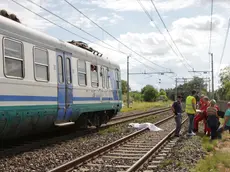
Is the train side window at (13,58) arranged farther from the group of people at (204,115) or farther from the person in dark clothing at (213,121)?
the person in dark clothing at (213,121)

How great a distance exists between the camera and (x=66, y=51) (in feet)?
44.3

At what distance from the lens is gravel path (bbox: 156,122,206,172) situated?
9.08 m

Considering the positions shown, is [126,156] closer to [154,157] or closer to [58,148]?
[154,157]

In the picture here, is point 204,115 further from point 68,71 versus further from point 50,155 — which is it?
point 50,155

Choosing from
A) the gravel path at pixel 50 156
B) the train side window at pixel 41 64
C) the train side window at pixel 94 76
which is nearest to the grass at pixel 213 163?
the gravel path at pixel 50 156

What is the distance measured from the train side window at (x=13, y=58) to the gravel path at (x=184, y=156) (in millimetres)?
4328

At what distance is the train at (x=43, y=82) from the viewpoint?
391 inches

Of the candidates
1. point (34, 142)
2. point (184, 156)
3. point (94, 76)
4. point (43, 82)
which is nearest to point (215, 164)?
point (184, 156)

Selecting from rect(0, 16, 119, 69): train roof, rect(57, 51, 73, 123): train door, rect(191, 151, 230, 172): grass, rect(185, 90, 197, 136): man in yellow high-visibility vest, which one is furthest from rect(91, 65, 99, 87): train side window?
rect(191, 151, 230, 172): grass

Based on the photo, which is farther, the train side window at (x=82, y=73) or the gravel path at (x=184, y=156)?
the train side window at (x=82, y=73)

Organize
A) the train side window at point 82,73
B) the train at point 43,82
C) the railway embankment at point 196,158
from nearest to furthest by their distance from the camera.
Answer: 1. the railway embankment at point 196,158
2. the train at point 43,82
3. the train side window at point 82,73

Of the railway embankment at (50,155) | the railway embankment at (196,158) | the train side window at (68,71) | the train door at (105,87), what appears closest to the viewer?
the railway embankment at (50,155)

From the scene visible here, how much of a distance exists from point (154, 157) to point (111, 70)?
8.53 metres

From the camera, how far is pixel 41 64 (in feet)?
38.3
